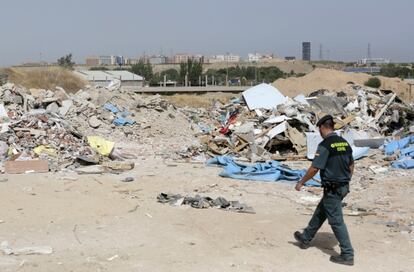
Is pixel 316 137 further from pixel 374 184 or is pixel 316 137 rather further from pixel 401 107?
pixel 401 107

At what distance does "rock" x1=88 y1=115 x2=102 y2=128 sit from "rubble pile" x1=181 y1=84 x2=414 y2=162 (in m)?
3.95

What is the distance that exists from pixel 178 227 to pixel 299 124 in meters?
8.41

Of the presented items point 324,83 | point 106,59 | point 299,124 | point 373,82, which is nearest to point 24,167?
point 299,124

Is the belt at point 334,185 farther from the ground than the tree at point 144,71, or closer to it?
closer to it

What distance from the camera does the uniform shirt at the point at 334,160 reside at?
543 cm

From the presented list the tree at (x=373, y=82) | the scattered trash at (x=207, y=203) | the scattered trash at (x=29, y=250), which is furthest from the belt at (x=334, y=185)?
the tree at (x=373, y=82)

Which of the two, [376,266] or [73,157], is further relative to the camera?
[73,157]

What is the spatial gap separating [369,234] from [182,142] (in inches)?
449

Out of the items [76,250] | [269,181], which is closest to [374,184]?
[269,181]

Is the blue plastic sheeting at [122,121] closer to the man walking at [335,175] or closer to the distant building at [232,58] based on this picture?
the man walking at [335,175]

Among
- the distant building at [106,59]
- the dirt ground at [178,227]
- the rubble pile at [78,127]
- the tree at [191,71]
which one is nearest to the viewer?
the dirt ground at [178,227]

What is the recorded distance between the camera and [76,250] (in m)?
5.92

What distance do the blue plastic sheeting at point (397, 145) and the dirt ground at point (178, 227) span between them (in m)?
2.49

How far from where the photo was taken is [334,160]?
543 centimetres
